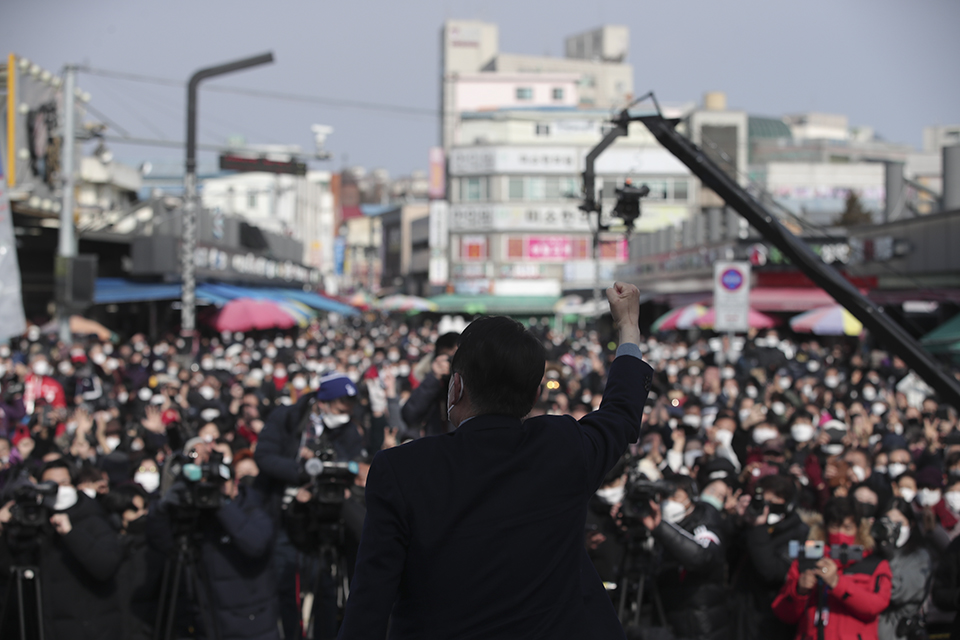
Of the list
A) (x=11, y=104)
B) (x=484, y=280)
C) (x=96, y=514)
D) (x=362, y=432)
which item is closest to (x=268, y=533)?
(x=96, y=514)

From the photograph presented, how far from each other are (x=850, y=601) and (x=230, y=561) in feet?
10.1

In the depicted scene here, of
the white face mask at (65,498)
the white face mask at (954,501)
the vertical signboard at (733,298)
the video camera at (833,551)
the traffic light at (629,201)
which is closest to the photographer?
the video camera at (833,551)

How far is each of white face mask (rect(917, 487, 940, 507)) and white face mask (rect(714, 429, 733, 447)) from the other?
1.91m

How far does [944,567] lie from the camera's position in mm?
5395

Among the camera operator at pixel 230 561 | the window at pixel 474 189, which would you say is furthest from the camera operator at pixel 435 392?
the window at pixel 474 189

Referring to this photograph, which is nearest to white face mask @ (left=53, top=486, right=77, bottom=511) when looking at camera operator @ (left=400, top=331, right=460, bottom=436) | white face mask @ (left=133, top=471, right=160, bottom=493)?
camera operator @ (left=400, top=331, right=460, bottom=436)

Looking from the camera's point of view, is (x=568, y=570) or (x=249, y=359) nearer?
(x=568, y=570)

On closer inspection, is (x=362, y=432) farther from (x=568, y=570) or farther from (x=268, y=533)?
(x=568, y=570)

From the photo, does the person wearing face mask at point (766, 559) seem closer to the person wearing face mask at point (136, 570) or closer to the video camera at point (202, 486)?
the video camera at point (202, 486)

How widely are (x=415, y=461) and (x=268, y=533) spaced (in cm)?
293

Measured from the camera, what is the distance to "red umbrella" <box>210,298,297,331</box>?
23.1 m

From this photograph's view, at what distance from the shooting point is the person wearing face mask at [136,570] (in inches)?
200

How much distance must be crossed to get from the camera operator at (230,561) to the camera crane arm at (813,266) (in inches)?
131

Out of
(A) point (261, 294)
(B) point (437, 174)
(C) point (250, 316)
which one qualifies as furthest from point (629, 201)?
(B) point (437, 174)
